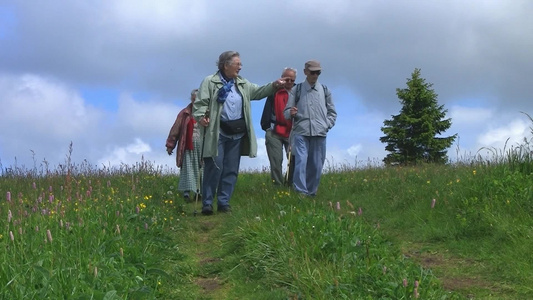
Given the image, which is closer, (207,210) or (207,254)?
(207,254)

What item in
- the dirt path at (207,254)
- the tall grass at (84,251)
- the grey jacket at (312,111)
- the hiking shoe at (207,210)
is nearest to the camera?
Answer: the tall grass at (84,251)

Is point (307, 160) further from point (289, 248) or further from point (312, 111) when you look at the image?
point (289, 248)

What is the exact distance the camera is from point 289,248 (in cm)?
584

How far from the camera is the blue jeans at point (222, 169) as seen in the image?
9.60 meters

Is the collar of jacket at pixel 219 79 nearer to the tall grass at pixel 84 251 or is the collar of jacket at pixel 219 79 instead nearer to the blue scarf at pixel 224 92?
the blue scarf at pixel 224 92

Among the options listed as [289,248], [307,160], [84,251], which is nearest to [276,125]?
[307,160]

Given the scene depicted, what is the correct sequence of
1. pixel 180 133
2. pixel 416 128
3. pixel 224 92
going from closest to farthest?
pixel 224 92 < pixel 180 133 < pixel 416 128

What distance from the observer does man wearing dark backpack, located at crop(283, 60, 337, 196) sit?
33.9 feet

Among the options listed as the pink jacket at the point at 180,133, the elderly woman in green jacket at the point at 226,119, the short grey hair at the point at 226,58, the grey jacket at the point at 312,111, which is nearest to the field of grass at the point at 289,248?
the elderly woman in green jacket at the point at 226,119

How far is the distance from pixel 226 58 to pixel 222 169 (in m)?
1.72

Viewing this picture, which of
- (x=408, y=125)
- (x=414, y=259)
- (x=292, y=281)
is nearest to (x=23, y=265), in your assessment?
(x=292, y=281)

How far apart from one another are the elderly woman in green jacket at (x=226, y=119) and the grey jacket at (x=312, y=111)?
38.8 inches

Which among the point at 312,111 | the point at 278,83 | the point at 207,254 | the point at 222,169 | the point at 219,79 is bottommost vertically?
the point at 207,254

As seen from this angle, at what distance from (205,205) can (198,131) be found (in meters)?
1.16
